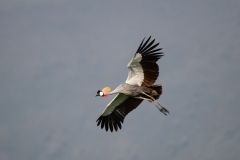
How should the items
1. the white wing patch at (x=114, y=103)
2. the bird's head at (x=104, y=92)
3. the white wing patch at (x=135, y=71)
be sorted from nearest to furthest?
the white wing patch at (x=135, y=71) → the bird's head at (x=104, y=92) → the white wing patch at (x=114, y=103)

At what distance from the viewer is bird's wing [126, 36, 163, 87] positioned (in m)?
29.3

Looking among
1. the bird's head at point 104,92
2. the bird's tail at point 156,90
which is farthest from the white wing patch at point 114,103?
the bird's tail at point 156,90

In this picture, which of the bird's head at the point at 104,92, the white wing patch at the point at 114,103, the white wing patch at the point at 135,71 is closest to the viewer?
the white wing patch at the point at 135,71

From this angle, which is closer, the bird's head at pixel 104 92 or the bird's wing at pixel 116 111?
the bird's head at pixel 104 92

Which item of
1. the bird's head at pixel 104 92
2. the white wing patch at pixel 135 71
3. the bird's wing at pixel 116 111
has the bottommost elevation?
the bird's wing at pixel 116 111

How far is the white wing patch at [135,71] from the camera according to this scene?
96.2 feet

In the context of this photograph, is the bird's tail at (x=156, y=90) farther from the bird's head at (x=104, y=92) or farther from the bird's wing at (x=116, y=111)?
the bird's head at (x=104, y=92)

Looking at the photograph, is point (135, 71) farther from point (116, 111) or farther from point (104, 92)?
point (116, 111)

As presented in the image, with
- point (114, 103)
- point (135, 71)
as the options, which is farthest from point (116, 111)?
point (135, 71)

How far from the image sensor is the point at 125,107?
31.1 meters

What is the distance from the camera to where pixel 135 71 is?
29.7 meters

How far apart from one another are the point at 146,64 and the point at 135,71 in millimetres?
827

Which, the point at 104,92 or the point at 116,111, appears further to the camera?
the point at 116,111

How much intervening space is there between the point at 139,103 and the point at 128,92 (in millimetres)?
1854
